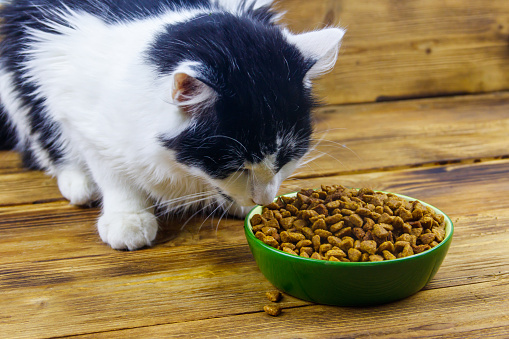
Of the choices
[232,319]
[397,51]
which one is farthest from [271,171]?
[397,51]

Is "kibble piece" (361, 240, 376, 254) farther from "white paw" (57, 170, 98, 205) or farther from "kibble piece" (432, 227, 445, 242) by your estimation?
"white paw" (57, 170, 98, 205)

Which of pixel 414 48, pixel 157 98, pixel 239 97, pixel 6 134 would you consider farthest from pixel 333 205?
pixel 414 48

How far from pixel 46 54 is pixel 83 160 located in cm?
27

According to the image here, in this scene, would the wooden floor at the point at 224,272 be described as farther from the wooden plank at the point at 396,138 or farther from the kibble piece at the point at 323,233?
the kibble piece at the point at 323,233

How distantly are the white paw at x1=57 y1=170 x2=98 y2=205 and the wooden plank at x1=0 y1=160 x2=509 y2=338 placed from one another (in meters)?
0.05

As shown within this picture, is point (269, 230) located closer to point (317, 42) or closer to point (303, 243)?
point (303, 243)

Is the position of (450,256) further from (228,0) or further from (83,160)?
(83,160)

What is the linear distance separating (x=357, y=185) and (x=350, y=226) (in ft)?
1.53

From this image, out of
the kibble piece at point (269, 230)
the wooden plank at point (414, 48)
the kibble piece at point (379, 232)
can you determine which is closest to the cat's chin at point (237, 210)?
the kibble piece at point (269, 230)

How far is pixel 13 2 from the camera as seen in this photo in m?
1.26

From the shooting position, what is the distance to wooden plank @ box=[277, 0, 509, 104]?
2031mm

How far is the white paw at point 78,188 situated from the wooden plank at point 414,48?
1.08 metres

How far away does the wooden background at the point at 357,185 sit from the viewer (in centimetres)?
80

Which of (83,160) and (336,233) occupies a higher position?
(336,233)
